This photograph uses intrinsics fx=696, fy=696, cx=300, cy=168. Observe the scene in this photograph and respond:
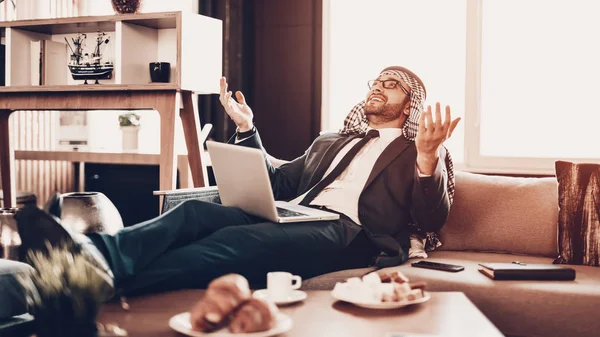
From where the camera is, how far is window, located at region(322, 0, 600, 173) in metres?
3.79

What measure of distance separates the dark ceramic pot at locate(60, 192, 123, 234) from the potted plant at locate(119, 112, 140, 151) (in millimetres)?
1731

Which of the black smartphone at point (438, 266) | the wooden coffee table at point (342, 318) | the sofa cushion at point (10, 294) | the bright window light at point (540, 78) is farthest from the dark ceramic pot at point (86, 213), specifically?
the bright window light at point (540, 78)

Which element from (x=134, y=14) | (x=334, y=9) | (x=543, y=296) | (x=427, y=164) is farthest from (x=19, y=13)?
(x=543, y=296)

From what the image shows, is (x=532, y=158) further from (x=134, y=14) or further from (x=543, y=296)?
(x=134, y=14)

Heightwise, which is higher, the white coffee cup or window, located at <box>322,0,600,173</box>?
window, located at <box>322,0,600,173</box>

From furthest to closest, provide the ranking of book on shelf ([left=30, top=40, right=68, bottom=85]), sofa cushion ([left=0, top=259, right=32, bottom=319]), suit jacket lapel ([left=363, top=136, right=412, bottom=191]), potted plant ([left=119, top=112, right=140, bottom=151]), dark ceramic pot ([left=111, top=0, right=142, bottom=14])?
potted plant ([left=119, top=112, right=140, bottom=151])
book on shelf ([left=30, top=40, right=68, bottom=85])
dark ceramic pot ([left=111, top=0, right=142, bottom=14])
suit jacket lapel ([left=363, top=136, right=412, bottom=191])
sofa cushion ([left=0, top=259, right=32, bottom=319])

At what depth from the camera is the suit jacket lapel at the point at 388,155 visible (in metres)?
2.59

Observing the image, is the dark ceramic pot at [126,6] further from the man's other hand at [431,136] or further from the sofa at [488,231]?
the man's other hand at [431,136]

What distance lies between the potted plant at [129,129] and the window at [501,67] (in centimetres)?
121

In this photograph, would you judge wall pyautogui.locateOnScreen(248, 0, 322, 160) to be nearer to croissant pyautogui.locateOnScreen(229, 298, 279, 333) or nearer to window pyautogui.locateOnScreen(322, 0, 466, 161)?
window pyautogui.locateOnScreen(322, 0, 466, 161)

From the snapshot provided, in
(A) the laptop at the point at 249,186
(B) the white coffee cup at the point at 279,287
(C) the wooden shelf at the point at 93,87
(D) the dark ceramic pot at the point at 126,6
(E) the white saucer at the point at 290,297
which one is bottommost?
(E) the white saucer at the point at 290,297

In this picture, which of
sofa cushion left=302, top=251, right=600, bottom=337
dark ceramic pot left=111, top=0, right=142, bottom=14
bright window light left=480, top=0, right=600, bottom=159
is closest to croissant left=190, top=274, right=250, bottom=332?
sofa cushion left=302, top=251, right=600, bottom=337

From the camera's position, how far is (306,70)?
4.28 m

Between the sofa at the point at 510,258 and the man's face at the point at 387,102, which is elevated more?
the man's face at the point at 387,102
